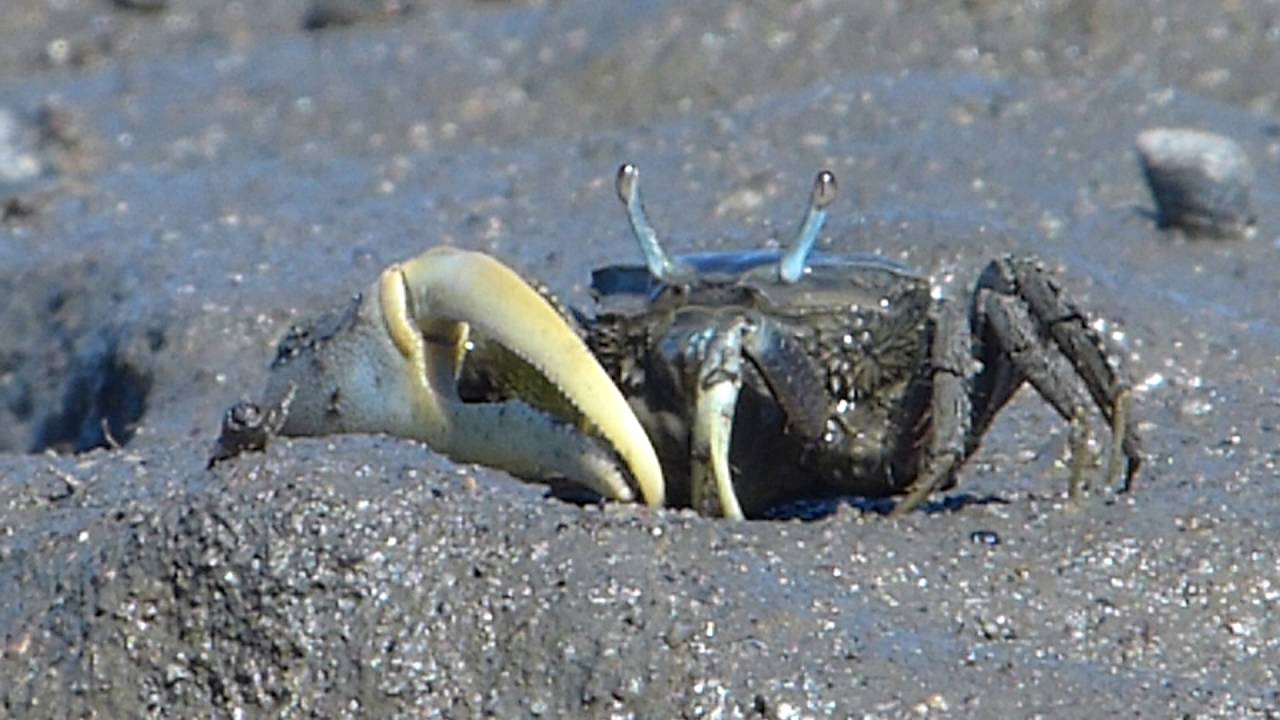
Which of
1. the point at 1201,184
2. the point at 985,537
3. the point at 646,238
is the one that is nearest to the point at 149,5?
the point at 1201,184

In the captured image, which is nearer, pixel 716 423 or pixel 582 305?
pixel 716 423

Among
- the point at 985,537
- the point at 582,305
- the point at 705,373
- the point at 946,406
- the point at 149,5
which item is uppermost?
the point at 705,373

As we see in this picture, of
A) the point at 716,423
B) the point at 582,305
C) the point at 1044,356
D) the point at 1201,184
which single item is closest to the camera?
the point at 716,423

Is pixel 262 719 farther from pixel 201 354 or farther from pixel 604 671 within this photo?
pixel 201 354

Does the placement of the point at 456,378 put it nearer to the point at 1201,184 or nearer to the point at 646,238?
the point at 646,238

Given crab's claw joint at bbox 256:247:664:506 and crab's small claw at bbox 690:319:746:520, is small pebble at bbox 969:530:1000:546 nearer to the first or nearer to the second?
crab's small claw at bbox 690:319:746:520

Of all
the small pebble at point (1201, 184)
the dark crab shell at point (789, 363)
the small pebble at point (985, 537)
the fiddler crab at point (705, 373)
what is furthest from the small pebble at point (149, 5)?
the small pebble at point (985, 537)

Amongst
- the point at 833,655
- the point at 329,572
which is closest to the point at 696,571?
the point at 833,655
